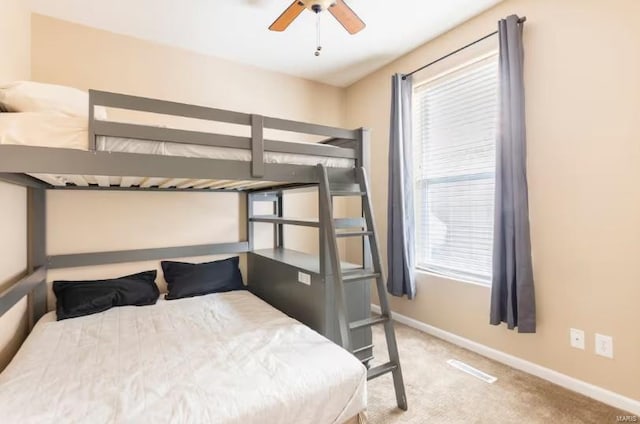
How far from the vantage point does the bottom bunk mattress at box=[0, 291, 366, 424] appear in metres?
1.16

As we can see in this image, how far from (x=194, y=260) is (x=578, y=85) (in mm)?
3254

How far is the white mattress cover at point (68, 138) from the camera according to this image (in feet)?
4.31

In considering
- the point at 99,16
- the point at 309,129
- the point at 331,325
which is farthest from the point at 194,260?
the point at 99,16

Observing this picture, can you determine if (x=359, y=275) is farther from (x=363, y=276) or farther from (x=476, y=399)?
(x=476, y=399)

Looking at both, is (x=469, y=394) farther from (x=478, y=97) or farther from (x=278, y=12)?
(x=278, y=12)

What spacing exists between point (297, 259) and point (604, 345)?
2080 millimetres

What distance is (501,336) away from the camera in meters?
2.39

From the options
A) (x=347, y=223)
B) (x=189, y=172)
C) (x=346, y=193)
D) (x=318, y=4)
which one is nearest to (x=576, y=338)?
(x=347, y=223)

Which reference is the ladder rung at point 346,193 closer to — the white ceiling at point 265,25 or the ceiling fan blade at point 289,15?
the ceiling fan blade at point 289,15

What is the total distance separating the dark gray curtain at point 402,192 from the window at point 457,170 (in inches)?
4.5

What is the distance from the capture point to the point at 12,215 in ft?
6.44

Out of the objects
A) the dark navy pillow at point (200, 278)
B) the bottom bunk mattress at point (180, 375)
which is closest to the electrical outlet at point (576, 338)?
the bottom bunk mattress at point (180, 375)

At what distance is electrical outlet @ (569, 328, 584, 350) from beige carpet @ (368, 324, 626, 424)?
301mm

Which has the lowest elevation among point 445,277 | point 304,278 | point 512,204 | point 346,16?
point 445,277
